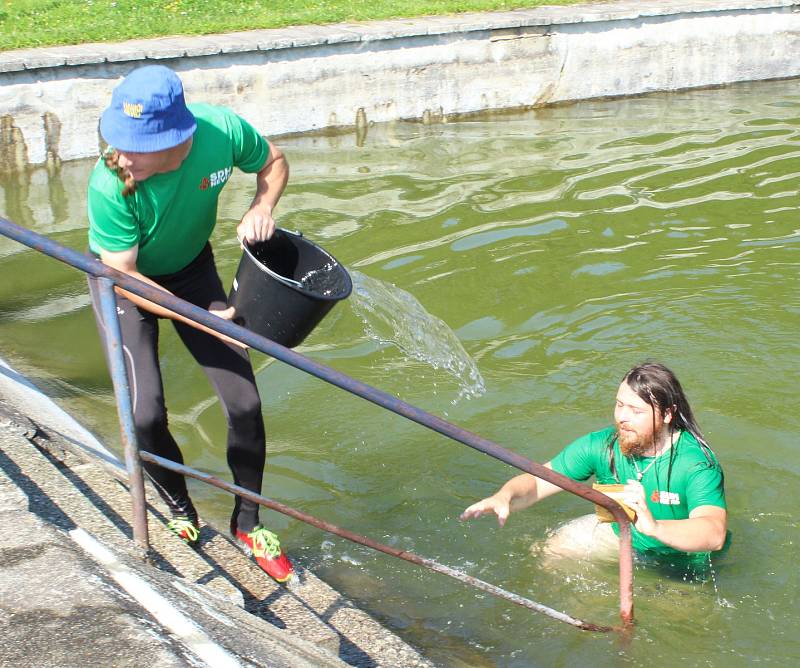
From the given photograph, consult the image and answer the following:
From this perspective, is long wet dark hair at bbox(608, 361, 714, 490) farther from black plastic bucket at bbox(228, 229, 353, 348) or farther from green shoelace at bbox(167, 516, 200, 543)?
green shoelace at bbox(167, 516, 200, 543)

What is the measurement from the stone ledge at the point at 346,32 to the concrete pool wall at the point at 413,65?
0.02m

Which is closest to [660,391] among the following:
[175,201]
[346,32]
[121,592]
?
[175,201]

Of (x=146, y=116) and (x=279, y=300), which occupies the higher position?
(x=146, y=116)

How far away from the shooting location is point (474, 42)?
37.2 ft

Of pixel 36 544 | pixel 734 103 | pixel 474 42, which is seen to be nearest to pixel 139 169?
pixel 36 544

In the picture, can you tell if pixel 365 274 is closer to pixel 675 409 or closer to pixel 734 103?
pixel 675 409

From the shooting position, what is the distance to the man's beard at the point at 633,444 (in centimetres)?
392

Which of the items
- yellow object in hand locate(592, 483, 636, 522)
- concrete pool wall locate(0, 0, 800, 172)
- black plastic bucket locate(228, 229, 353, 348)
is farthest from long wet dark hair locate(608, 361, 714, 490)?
concrete pool wall locate(0, 0, 800, 172)

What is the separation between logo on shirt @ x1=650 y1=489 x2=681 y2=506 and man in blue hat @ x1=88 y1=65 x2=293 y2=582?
1462 mm

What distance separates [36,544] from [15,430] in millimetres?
1027

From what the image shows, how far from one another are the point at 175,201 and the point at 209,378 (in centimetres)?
69

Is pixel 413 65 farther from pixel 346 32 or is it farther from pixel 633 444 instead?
pixel 633 444

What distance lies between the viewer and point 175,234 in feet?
12.4

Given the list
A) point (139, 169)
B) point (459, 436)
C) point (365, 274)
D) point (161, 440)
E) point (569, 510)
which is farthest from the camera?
point (365, 274)
